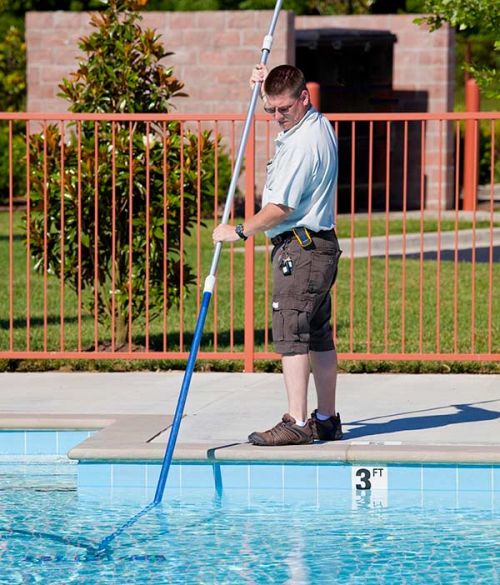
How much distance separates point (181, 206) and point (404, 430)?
9.74 ft

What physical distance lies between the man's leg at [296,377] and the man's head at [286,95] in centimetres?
112

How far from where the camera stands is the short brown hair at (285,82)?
702 cm

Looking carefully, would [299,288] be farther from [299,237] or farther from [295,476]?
[295,476]

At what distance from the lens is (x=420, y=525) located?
22.1ft

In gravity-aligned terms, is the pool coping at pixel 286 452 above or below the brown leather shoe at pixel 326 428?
below

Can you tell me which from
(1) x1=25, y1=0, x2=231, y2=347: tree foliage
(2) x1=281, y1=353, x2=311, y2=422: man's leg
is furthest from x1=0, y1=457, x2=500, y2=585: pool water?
(1) x1=25, y1=0, x2=231, y2=347: tree foliage

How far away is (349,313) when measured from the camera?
1277 cm

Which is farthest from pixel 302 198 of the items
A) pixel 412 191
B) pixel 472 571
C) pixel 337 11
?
pixel 337 11

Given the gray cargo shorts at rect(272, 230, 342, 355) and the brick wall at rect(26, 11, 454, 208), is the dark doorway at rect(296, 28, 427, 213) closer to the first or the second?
the brick wall at rect(26, 11, 454, 208)

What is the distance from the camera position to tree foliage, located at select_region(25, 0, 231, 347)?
10.3m

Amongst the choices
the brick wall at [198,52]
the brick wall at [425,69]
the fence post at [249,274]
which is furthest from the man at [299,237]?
the brick wall at [425,69]

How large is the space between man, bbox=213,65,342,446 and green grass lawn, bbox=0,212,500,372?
2185 mm

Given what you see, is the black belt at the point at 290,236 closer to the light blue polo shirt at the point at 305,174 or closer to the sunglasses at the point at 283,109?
the light blue polo shirt at the point at 305,174

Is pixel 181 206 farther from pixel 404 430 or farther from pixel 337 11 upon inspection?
pixel 337 11
